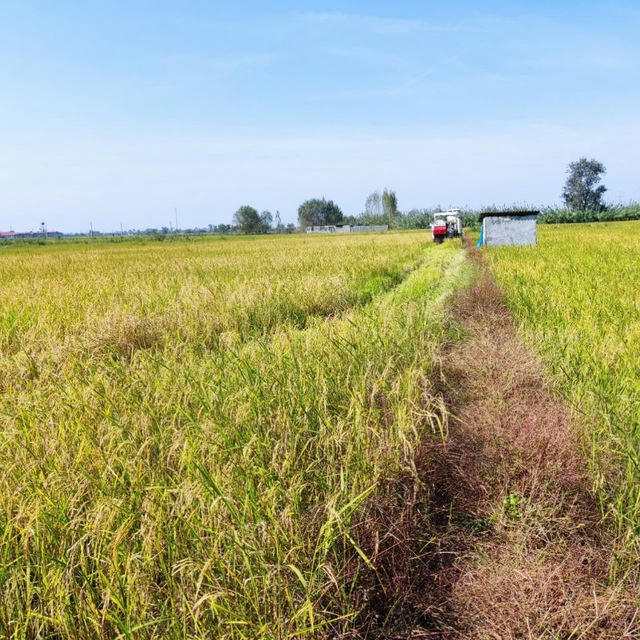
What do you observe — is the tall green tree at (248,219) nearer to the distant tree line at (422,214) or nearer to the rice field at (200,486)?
the distant tree line at (422,214)

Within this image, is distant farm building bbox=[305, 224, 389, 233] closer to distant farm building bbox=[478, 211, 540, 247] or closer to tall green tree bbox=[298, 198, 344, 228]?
tall green tree bbox=[298, 198, 344, 228]

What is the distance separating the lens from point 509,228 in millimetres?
17469

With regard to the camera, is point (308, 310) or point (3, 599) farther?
point (308, 310)

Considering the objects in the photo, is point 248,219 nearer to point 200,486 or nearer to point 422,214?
point 422,214

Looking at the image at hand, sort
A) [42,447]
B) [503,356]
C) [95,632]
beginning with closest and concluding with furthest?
[95,632] → [42,447] → [503,356]

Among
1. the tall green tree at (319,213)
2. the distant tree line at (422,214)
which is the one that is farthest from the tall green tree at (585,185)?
the tall green tree at (319,213)

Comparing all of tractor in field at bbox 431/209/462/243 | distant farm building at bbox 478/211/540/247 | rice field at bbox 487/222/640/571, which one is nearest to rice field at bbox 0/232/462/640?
rice field at bbox 487/222/640/571

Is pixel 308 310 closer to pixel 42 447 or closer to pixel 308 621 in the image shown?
pixel 42 447

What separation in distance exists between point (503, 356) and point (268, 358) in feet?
6.36

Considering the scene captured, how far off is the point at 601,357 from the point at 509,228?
15128mm

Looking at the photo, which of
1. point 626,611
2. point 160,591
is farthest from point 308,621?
point 626,611

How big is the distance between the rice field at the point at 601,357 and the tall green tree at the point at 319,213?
375 ft

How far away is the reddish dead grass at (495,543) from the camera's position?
1.76 metres

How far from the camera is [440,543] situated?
2.19 m
